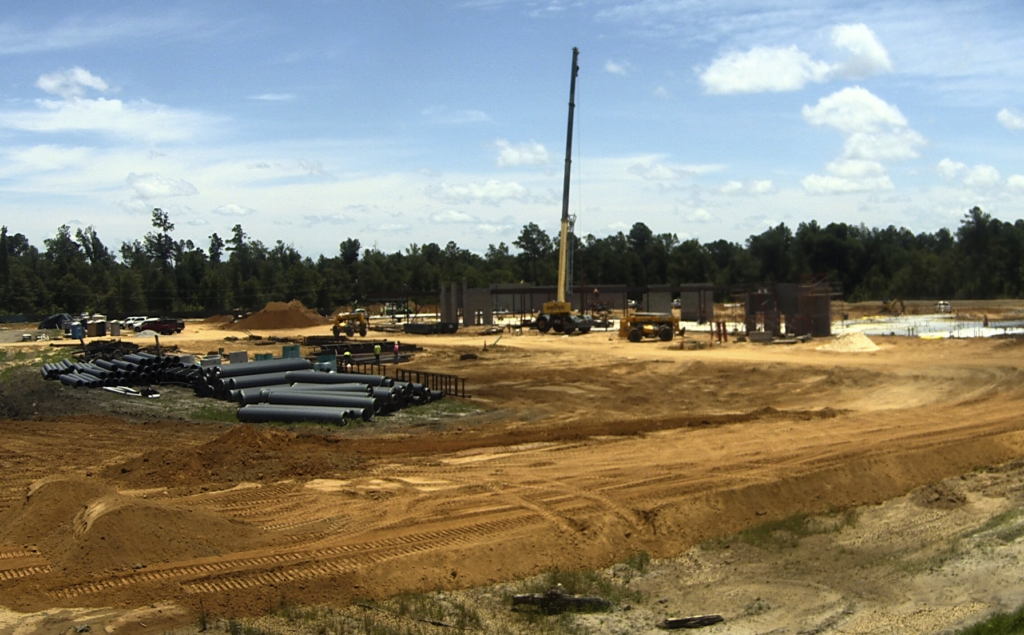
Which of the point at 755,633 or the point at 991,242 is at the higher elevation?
the point at 991,242

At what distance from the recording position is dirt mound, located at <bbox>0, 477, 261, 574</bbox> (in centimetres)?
1197

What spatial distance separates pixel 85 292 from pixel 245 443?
102 metres

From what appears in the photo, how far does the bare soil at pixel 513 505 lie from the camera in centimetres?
1154

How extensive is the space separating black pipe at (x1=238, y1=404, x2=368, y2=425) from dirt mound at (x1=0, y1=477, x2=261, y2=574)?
10.5 meters

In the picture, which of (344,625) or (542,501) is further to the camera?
(542,501)

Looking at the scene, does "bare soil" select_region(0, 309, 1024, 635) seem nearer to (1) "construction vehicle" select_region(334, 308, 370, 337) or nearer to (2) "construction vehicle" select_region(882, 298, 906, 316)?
(1) "construction vehicle" select_region(334, 308, 370, 337)

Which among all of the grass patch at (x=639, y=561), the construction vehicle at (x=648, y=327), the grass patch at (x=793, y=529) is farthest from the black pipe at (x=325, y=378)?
the construction vehicle at (x=648, y=327)

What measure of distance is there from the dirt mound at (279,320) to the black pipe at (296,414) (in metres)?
58.5

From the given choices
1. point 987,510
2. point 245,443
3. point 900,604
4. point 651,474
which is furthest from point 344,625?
point 987,510

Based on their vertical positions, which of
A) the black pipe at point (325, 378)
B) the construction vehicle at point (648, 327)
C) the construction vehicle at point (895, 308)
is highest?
the construction vehicle at point (895, 308)

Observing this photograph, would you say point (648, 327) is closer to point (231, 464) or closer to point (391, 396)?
point (391, 396)

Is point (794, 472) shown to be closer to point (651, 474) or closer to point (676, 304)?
point (651, 474)

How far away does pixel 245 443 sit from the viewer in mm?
19750

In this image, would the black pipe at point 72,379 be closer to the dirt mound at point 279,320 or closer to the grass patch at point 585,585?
the grass patch at point 585,585
